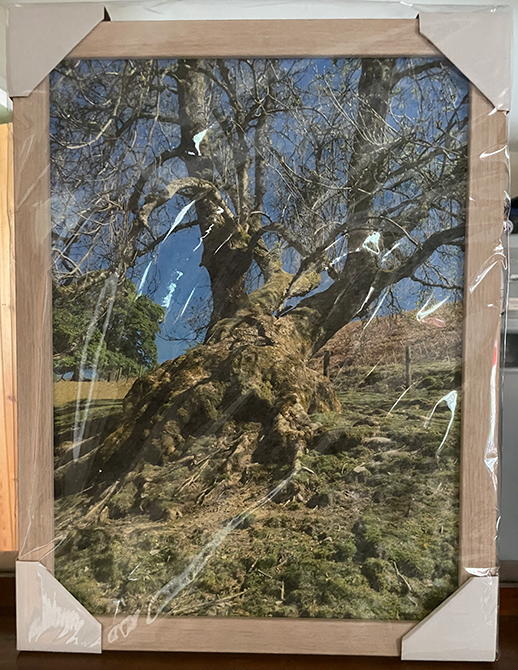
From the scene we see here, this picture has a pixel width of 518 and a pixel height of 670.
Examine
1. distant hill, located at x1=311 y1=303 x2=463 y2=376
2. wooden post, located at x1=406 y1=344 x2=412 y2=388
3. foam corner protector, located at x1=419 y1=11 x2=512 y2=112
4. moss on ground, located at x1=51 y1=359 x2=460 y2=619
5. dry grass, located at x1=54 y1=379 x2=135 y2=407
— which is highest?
foam corner protector, located at x1=419 y1=11 x2=512 y2=112

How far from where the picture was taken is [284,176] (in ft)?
2.20

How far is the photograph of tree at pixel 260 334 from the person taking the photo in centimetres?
66

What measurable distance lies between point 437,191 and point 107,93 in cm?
51

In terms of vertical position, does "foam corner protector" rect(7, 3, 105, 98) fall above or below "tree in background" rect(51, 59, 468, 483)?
above

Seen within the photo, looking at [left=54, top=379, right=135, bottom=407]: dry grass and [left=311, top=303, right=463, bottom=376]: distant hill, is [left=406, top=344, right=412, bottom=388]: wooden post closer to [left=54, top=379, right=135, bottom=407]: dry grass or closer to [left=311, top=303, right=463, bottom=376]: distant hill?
[left=311, top=303, right=463, bottom=376]: distant hill

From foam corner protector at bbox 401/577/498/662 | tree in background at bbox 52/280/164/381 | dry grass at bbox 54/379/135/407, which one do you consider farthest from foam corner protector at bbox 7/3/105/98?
foam corner protector at bbox 401/577/498/662

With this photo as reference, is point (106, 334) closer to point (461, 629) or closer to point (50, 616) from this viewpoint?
point (50, 616)

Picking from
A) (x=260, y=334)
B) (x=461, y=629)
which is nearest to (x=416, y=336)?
(x=260, y=334)

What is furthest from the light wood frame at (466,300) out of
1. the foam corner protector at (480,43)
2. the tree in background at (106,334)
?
the tree in background at (106,334)

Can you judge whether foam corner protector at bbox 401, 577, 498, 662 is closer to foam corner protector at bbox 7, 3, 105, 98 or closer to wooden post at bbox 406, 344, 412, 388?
wooden post at bbox 406, 344, 412, 388

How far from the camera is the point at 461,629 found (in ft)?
2.12

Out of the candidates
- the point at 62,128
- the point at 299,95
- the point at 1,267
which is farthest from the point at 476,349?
the point at 1,267

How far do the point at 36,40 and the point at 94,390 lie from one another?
0.53m

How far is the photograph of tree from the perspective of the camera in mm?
657
